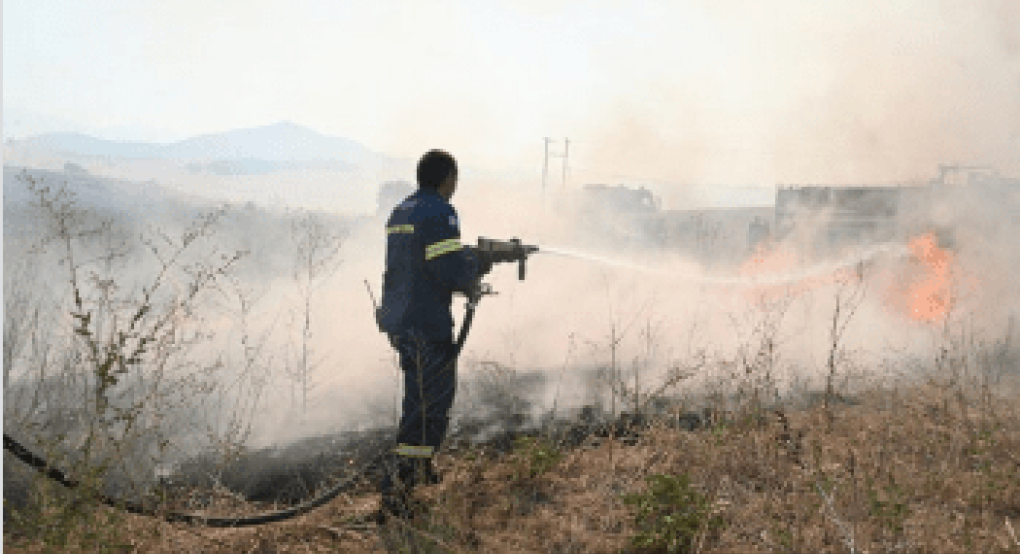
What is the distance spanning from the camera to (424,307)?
3.99 meters

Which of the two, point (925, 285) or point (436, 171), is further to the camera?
point (925, 285)

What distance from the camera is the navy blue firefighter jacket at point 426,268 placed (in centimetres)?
392

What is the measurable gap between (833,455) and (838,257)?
10.9m

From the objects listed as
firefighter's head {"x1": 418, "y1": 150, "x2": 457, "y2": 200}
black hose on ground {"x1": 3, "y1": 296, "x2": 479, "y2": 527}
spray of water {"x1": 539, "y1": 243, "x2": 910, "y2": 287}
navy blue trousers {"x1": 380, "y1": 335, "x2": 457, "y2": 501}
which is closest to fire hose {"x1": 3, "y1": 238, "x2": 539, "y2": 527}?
black hose on ground {"x1": 3, "y1": 296, "x2": 479, "y2": 527}

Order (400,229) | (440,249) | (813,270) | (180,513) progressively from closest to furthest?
(180,513), (440,249), (400,229), (813,270)

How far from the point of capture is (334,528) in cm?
371

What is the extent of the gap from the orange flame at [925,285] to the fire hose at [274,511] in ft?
27.5

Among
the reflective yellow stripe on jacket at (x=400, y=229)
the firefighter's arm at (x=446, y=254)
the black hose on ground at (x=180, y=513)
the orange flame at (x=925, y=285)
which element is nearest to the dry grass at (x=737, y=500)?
Result: the black hose on ground at (x=180, y=513)

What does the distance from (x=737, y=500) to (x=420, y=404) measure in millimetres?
1752

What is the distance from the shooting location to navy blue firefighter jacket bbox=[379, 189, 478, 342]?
3918mm

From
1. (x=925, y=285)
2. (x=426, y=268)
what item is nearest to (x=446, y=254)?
(x=426, y=268)

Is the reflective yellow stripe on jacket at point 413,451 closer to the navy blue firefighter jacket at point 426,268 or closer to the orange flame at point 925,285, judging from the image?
the navy blue firefighter jacket at point 426,268

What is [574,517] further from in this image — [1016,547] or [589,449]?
[1016,547]

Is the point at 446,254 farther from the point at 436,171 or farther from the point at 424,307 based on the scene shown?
the point at 436,171
